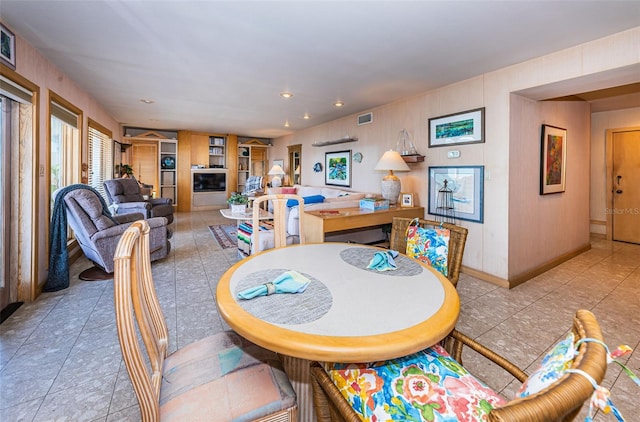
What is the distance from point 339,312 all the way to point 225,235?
4.74 meters

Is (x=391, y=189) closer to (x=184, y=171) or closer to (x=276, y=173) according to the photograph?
(x=276, y=173)

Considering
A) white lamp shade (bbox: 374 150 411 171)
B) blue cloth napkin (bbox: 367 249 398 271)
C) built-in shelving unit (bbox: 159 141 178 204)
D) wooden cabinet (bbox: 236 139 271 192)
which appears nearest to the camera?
blue cloth napkin (bbox: 367 249 398 271)

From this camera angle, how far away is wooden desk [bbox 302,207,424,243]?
10.4ft

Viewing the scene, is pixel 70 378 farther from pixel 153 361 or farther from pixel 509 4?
pixel 509 4

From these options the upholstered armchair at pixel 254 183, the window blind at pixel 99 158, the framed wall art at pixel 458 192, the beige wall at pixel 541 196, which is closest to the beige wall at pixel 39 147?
the window blind at pixel 99 158

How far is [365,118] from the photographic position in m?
5.26

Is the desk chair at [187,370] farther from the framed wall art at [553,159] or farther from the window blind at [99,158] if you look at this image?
the window blind at [99,158]

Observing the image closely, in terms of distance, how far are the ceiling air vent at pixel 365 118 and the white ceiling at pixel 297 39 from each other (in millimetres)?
1022

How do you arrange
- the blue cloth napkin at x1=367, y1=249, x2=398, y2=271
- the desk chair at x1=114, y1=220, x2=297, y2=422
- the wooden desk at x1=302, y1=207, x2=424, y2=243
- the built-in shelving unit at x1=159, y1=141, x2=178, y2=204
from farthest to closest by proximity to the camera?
the built-in shelving unit at x1=159, y1=141, x2=178, y2=204
the wooden desk at x1=302, y1=207, x2=424, y2=243
the blue cloth napkin at x1=367, y1=249, x2=398, y2=271
the desk chair at x1=114, y1=220, x2=297, y2=422

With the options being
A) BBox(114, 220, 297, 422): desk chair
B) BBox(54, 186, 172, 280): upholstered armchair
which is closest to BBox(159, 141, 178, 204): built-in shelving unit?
BBox(54, 186, 172, 280): upholstered armchair

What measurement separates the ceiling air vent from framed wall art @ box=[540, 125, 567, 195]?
8.27 feet

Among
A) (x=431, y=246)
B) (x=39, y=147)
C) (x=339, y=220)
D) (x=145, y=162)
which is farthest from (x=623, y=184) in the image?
(x=145, y=162)

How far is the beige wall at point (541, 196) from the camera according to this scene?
3.23m

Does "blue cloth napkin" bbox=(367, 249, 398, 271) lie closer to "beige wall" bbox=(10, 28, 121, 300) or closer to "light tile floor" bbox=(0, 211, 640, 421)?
"light tile floor" bbox=(0, 211, 640, 421)
